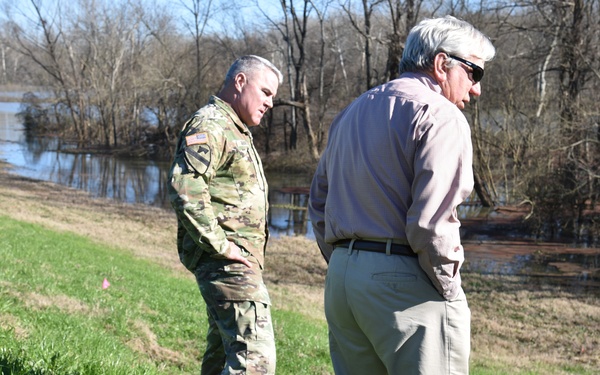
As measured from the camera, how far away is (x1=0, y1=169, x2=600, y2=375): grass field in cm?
486

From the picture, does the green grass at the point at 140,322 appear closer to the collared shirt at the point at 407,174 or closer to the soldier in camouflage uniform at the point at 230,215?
the soldier in camouflage uniform at the point at 230,215

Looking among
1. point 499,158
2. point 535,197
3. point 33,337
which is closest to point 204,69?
point 499,158

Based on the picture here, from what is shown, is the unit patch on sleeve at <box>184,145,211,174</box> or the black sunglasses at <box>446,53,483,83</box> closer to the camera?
the black sunglasses at <box>446,53,483,83</box>

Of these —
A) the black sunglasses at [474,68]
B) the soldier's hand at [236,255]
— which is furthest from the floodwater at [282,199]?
the black sunglasses at [474,68]

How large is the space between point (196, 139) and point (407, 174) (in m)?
1.37

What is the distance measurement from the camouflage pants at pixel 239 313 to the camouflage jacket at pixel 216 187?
13 centimetres

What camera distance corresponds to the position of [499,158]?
2703cm

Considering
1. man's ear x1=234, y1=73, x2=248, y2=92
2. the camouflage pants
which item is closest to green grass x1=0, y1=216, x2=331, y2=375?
the camouflage pants

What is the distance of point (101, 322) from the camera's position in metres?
6.34

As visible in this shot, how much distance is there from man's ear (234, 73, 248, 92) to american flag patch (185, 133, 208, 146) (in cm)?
39

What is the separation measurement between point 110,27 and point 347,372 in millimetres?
58733

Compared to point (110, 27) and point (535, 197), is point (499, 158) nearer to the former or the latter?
point (535, 197)

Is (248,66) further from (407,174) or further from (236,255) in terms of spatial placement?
(407,174)

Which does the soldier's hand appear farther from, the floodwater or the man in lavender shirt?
the floodwater
